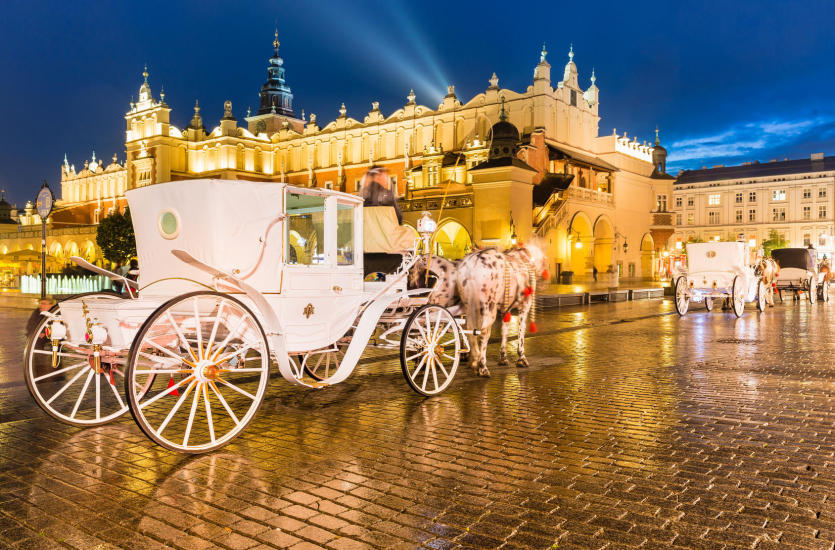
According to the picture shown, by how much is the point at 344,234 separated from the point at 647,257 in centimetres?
5328

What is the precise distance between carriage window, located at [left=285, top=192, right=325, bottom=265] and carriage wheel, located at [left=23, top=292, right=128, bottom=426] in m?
1.72

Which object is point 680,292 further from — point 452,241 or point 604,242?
point 604,242

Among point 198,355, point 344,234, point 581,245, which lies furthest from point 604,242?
point 198,355

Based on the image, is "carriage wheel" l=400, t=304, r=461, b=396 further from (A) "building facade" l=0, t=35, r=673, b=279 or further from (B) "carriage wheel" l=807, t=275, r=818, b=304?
(B) "carriage wheel" l=807, t=275, r=818, b=304

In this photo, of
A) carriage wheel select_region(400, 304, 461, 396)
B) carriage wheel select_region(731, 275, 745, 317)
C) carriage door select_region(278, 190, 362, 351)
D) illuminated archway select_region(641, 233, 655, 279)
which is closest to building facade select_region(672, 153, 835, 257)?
illuminated archway select_region(641, 233, 655, 279)

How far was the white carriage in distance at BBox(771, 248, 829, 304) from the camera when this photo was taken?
26.1 m

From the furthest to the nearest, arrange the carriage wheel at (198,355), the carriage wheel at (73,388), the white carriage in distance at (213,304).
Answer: the carriage wheel at (73,388) < the white carriage in distance at (213,304) < the carriage wheel at (198,355)

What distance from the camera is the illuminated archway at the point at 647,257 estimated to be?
55.4 m

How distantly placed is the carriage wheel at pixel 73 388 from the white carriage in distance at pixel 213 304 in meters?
0.02

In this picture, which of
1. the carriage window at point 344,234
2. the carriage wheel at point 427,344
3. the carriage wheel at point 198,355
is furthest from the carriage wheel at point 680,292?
the carriage wheel at point 198,355

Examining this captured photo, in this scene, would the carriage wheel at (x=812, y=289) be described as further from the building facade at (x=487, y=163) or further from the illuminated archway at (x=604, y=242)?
the illuminated archway at (x=604, y=242)

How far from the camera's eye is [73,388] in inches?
306

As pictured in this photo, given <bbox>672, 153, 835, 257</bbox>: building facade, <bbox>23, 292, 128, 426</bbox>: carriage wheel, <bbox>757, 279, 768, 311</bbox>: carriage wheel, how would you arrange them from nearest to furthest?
<bbox>23, 292, 128, 426</bbox>: carriage wheel, <bbox>757, 279, 768, 311</bbox>: carriage wheel, <bbox>672, 153, 835, 257</bbox>: building facade

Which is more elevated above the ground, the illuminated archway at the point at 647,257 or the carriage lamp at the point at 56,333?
the illuminated archway at the point at 647,257
